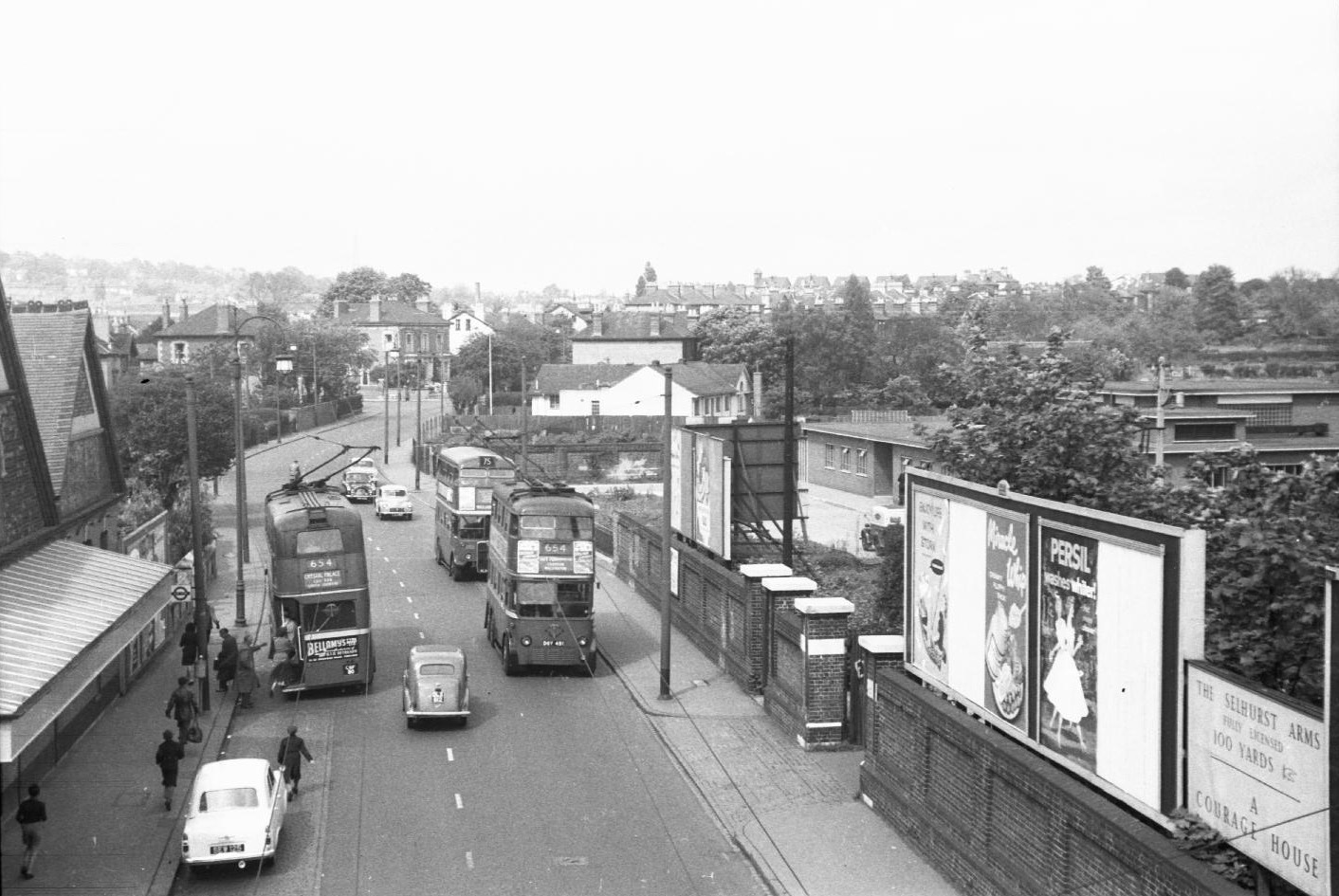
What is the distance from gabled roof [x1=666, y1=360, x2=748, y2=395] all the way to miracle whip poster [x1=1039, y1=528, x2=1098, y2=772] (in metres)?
84.2

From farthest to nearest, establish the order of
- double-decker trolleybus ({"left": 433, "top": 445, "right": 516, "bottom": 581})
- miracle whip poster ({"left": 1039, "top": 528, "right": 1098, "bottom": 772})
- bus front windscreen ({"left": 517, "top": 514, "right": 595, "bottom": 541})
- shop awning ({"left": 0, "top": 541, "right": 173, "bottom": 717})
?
double-decker trolleybus ({"left": 433, "top": 445, "right": 516, "bottom": 581})
bus front windscreen ({"left": 517, "top": 514, "right": 595, "bottom": 541})
shop awning ({"left": 0, "top": 541, "right": 173, "bottom": 717})
miracle whip poster ({"left": 1039, "top": 528, "right": 1098, "bottom": 772})

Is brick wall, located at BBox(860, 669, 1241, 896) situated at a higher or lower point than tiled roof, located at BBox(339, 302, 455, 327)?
lower

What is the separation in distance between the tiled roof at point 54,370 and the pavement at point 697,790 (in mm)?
5441

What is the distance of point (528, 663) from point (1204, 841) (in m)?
21.5

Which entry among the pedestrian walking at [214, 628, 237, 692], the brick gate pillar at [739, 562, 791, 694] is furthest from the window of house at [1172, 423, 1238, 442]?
the pedestrian walking at [214, 628, 237, 692]

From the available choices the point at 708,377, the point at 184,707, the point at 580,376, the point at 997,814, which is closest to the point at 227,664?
the point at 184,707

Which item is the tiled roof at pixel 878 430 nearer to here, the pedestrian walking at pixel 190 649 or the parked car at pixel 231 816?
the pedestrian walking at pixel 190 649

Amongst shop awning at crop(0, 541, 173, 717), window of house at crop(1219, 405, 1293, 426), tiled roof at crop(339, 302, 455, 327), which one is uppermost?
tiled roof at crop(339, 302, 455, 327)

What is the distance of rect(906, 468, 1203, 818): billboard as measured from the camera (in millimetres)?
13633

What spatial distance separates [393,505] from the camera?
67750 millimetres

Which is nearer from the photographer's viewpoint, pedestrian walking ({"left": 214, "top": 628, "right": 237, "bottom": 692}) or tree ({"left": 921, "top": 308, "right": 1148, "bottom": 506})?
tree ({"left": 921, "top": 308, "right": 1148, "bottom": 506})

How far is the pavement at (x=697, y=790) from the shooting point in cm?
1922

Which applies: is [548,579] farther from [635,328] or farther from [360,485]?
[635,328]

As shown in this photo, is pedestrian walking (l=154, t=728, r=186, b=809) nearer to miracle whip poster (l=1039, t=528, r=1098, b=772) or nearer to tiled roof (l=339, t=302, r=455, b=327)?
miracle whip poster (l=1039, t=528, r=1098, b=772)
